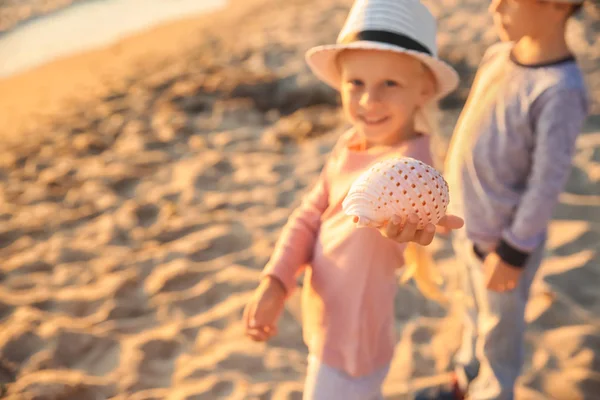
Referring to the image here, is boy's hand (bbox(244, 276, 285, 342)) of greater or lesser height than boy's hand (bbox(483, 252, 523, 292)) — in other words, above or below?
above

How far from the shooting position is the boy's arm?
1.53 metres

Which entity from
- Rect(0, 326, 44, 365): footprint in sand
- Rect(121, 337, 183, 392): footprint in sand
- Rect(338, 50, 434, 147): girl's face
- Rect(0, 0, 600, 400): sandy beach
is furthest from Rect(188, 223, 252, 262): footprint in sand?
Rect(338, 50, 434, 147): girl's face

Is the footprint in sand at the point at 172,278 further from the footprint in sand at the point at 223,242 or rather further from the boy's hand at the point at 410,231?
the boy's hand at the point at 410,231

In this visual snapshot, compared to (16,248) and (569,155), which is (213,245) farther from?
(569,155)

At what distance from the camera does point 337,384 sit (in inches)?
58.1

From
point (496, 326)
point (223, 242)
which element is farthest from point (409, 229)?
point (223, 242)

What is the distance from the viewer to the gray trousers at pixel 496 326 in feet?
5.93

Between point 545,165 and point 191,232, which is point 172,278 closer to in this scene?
point 191,232

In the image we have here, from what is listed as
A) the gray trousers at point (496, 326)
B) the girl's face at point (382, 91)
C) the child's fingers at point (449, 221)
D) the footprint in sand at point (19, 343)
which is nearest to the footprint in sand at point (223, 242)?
the footprint in sand at point (19, 343)

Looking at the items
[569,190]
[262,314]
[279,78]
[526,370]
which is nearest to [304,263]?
[262,314]

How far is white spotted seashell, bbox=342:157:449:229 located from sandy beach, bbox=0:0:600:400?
4.39 feet

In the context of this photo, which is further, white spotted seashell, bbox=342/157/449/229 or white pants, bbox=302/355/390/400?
white pants, bbox=302/355/390/400

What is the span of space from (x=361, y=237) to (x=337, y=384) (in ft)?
1.33

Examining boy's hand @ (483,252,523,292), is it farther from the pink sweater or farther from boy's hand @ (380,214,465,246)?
boy's hand @ (380,214,465,246)
